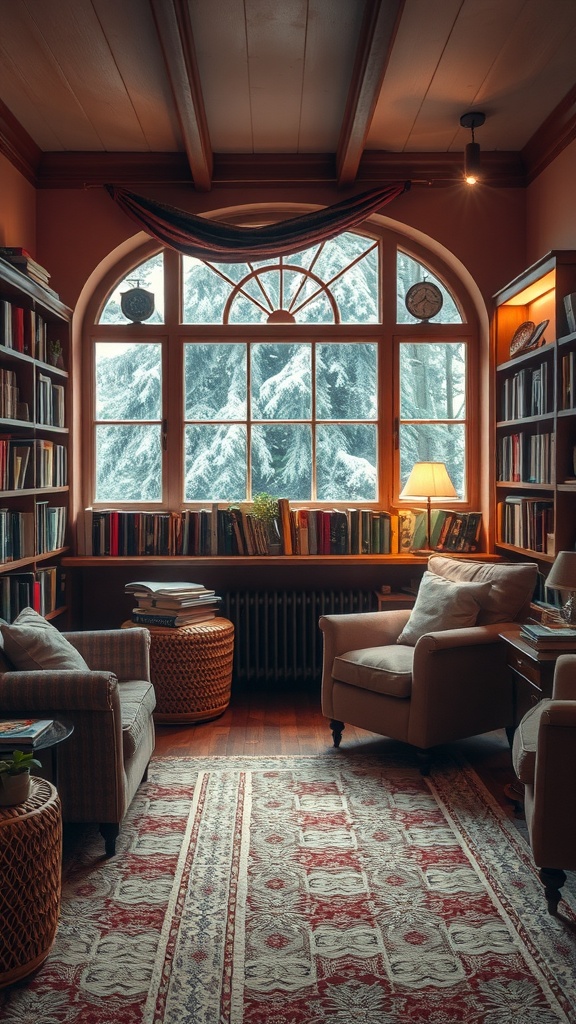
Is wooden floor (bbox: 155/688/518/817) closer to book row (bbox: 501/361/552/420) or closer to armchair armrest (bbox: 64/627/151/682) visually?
armchair armrest (bbox: 64/627/151/682)

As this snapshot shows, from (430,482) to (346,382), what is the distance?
968 millimetres

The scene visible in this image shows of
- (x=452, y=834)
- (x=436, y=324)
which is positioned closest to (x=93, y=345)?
(x=436, y=324)

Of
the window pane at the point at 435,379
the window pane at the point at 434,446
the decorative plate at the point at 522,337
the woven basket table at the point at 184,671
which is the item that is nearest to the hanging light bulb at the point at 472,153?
the decorative plate at the point at 522,337

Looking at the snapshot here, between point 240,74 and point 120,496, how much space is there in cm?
256

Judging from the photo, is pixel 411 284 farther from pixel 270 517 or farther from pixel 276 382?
pixel 270 517

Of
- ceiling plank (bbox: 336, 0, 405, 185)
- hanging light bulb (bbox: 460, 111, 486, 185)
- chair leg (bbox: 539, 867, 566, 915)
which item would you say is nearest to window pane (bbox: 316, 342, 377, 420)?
ceiling plank (bbox: 336, 0, 405, 185)

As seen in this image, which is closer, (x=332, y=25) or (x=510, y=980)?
(x=510, y=980)

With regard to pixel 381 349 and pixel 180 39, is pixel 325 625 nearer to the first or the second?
pixel 381 349

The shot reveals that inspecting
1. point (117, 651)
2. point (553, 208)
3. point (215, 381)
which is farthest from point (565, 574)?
point (215, 381)

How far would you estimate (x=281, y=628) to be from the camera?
5.24 metres

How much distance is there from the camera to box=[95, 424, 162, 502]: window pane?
529 cm

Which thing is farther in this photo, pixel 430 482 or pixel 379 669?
pixel 430 482

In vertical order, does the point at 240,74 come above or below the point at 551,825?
above

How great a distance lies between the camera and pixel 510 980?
2188 millimetres
